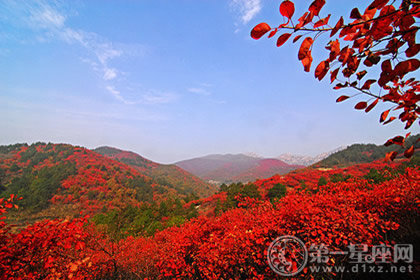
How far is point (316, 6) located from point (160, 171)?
82.7 m

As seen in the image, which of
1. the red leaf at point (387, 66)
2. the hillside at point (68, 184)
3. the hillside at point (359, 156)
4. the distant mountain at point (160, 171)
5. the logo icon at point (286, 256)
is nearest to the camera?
the red leaf at point (387, 66)

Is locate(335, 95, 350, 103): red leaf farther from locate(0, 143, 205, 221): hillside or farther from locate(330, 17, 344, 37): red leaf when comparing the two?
locate(0, 143, 205, 221): hillside

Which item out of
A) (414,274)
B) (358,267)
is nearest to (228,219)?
(358,267)

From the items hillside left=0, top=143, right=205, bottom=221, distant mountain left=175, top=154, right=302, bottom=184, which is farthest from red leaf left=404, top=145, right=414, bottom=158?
distant mountain left=175, top=154, right=302, bottom=184

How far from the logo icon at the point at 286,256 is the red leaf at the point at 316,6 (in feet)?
11.5

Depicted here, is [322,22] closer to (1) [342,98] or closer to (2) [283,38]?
(2) [283,38]

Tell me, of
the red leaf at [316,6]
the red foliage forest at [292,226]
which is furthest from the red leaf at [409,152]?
the red leaf at [316,6]

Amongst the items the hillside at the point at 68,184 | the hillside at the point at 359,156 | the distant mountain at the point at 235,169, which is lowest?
the hillside at the point at 68,184

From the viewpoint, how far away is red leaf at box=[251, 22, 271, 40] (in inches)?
36.5

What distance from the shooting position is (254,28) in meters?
0.96

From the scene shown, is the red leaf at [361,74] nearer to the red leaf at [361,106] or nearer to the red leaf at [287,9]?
the red leaf at [361,106]

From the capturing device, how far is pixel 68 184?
37.6 m

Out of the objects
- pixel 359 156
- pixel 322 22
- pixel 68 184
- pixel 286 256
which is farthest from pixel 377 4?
pixel 359 156

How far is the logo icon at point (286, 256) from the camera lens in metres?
3.00
